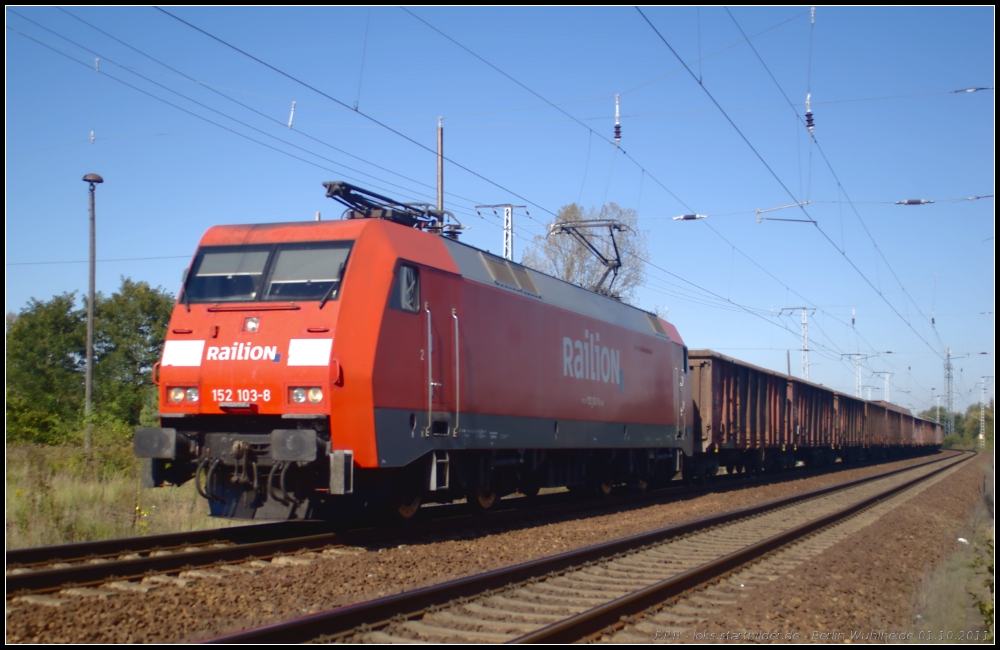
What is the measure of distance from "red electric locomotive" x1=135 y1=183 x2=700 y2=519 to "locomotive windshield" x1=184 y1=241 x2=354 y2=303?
0.02 meters

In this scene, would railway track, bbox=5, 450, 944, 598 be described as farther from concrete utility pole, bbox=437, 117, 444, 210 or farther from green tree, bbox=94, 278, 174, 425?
green tree, bbox=94, 278, 174, 425

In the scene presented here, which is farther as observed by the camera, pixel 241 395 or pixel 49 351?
pixel 49 351

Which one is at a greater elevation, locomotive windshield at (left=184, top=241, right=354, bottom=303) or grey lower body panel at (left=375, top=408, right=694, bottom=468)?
locomotive windshield at (left=184, top=241, right=354, bottom=303)

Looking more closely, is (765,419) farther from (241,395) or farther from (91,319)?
(241,395)

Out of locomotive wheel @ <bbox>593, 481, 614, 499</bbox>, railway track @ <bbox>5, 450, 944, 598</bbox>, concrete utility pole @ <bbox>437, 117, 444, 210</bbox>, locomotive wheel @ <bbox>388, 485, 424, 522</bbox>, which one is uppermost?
concrete utility pole @ <bbox>437, 117, 444, 210</bbox>

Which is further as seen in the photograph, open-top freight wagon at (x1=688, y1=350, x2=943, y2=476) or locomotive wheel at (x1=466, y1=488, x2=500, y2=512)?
open-top freight wagon at (x1=688, y1=350, x2=943, y2=476)

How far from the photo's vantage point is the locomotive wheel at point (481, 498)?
38.6 feet

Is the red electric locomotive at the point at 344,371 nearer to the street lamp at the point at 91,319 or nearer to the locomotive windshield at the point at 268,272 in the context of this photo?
the locomotive windshield at the point at 268,272

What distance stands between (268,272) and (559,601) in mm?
5043

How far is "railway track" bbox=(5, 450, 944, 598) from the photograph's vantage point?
679 centimetres

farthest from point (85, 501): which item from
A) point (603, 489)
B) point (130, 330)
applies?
point (130, 330)

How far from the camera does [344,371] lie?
873cm

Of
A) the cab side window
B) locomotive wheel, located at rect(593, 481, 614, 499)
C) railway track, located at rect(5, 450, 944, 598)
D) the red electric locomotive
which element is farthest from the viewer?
locomotive wheel, located at rect(593, 481, 614, 499)

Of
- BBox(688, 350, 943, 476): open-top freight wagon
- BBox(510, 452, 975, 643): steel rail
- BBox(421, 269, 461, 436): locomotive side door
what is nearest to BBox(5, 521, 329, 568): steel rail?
BBox(421, 269, 461, 436): locomotive side door
